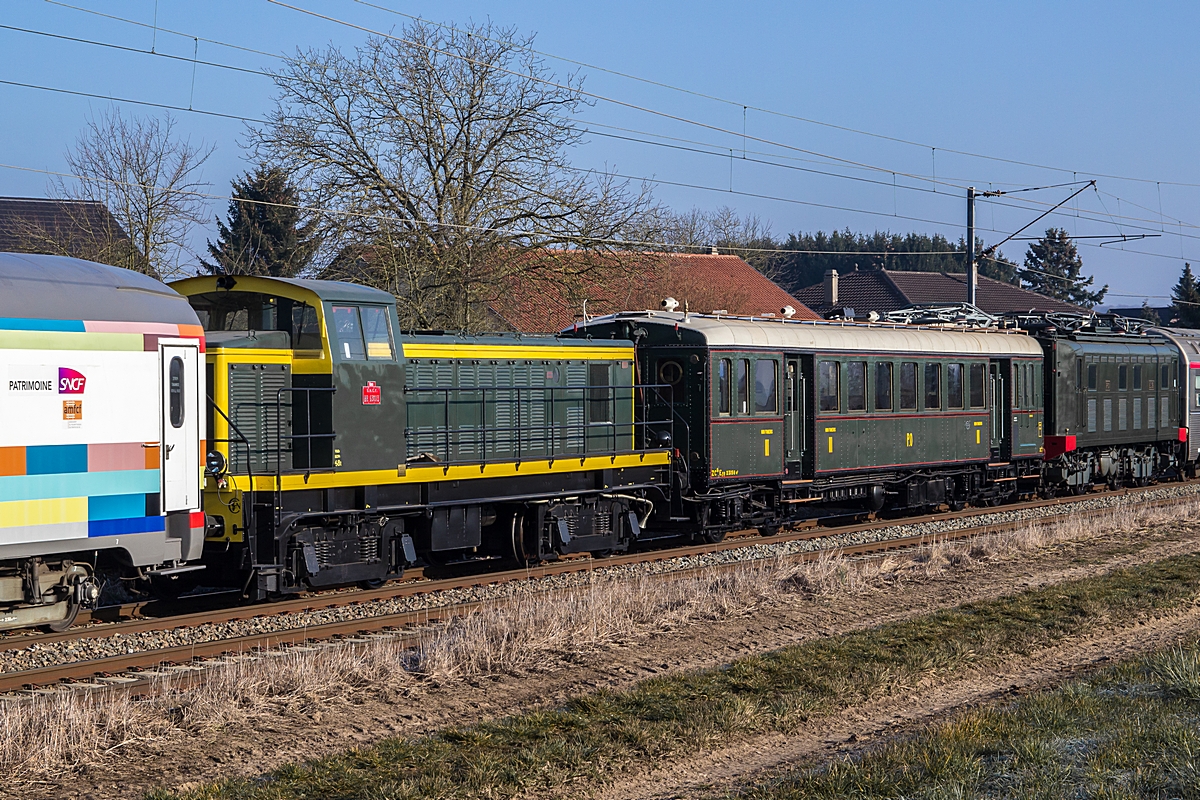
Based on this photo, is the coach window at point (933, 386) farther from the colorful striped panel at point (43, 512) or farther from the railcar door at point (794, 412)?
the colorful striped panel at point (43, 512)

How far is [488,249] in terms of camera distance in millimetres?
26859

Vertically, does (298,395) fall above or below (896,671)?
above

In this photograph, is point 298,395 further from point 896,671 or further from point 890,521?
point 890,521

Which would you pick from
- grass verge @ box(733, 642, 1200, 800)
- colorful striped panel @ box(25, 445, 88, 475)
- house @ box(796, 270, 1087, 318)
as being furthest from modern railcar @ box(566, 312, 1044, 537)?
house @ box(796, 270, 1087, 318)

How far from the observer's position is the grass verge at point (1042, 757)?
6.79m

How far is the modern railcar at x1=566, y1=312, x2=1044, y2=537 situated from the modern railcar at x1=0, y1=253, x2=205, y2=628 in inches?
335

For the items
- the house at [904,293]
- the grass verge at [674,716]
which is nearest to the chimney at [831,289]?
the house at [904,293]

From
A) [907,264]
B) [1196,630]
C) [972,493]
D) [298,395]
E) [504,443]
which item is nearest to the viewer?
[1196,630]

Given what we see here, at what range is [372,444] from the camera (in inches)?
552

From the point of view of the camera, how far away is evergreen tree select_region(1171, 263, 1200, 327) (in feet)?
211

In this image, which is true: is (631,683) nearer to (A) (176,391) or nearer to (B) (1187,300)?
(A) (176,391)

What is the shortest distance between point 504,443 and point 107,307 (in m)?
6.43

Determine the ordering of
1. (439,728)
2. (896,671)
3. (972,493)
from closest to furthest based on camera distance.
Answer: (439,728), (896,671), (972,493)

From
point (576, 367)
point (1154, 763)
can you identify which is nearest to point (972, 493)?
point (576, 367)
